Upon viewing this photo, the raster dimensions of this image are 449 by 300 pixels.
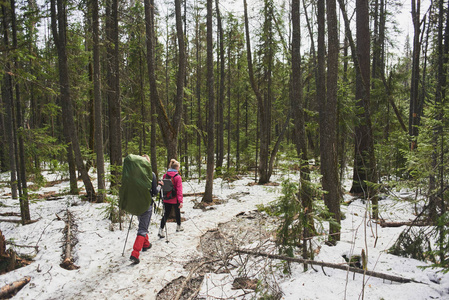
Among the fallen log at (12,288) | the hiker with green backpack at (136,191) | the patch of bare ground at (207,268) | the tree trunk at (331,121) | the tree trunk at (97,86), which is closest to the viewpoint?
the fallen log at (12,288)

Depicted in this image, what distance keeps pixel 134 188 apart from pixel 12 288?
2392 millimetres

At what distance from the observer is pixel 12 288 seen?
380cm

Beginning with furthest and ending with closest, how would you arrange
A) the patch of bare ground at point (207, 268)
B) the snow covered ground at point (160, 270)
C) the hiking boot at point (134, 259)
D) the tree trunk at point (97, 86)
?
the tree trunk at point (97, 86), the hiking boot at point (134, 259), the patch of bare ground at point (207, 268), the snow covered ground at point (160, 270)

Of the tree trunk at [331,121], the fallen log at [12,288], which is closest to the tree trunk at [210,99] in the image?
the tree trunk at [331,121]

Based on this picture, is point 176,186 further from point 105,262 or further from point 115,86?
point 115,86

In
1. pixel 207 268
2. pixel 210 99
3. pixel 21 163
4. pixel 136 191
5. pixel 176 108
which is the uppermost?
pixel 210 99

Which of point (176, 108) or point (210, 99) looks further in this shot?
point (210, 99)

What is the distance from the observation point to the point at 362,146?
9.82 meters

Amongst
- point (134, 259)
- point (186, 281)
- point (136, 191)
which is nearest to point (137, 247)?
point (134, 259)

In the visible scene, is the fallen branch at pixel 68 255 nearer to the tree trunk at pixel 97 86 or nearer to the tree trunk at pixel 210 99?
the tree trunk at pixel 97 86

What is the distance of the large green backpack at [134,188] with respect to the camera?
16.4ft

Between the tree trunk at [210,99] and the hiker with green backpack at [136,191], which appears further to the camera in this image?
the tree trunk at [210,99]

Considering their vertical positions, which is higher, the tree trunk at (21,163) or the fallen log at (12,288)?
the tree trunk at (21,163)

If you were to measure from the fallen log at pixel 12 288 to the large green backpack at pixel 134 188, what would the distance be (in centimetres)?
190
